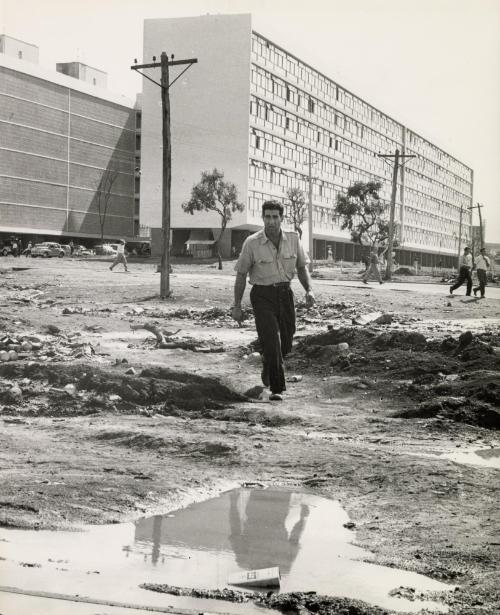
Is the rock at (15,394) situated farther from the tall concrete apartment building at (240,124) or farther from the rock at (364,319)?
the tall concrete apartment building at (240,124)

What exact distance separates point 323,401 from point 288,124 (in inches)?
2525

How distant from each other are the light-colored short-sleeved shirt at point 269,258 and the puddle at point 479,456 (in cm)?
230

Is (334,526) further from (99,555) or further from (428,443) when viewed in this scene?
(428,443)

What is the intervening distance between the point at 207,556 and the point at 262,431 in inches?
135

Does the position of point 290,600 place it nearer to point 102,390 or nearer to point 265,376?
point 265,376

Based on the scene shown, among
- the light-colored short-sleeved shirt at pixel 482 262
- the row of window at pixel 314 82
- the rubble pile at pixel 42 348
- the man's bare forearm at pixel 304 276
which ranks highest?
the row of window at pixel 314 82

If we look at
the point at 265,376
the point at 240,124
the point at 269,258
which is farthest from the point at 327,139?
the point at 269,258

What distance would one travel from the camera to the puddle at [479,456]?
6.71 m

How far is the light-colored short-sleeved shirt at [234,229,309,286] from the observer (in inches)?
328

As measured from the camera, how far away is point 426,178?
107750 millimetres

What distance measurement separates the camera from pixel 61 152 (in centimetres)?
8331

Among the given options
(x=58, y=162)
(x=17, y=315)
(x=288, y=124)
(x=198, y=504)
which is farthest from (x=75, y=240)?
(x=198, y=504)

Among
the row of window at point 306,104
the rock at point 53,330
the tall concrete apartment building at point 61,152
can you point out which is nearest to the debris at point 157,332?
the rock at point 53,330

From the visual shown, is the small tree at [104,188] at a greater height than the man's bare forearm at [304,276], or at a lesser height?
greater
